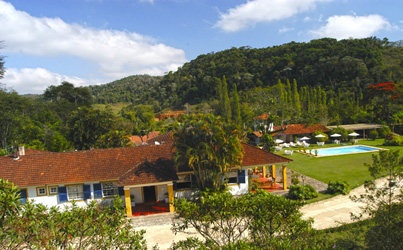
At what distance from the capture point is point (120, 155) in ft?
53.7

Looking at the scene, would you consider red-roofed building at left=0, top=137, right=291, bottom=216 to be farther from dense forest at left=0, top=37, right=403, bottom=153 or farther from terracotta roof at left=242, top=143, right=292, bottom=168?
dense forest at left=0, top=37, right=403, bottom=153

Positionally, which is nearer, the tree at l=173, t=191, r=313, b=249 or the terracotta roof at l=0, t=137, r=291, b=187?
the tree at l=173, t=191, r=313, b=249

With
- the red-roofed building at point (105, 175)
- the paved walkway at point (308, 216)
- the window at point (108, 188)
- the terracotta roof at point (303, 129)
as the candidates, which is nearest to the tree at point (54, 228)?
the paved walkway at point (308, 216)

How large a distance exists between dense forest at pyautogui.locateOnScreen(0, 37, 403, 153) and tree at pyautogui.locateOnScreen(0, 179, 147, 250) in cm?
1270

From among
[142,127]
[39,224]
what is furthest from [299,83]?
[39,224]

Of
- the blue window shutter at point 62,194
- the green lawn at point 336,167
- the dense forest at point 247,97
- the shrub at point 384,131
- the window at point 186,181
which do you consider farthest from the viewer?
the shrub at point 384,131

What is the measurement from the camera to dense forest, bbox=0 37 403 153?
2842 cm

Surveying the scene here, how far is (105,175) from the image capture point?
48.2 feet

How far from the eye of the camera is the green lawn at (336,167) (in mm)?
17969

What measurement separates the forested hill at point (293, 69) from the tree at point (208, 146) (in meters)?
57.7

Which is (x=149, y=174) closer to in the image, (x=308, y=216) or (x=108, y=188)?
(x=108, y=188)

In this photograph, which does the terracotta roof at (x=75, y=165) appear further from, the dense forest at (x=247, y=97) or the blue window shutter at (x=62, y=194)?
the dense forest at (x=247, y=97)

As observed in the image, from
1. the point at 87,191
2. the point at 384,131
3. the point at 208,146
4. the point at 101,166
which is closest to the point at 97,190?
the point at 87,191

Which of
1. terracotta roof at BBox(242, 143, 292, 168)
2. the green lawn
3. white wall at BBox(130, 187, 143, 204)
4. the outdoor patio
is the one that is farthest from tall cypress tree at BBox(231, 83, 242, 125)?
the outdoor patio
